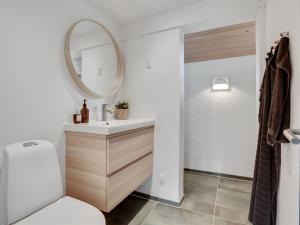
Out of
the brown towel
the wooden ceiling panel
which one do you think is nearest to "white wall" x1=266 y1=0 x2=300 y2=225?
the brown towel

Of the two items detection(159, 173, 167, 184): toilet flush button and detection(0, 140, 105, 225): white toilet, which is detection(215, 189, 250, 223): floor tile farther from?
detection(0, 140, 105, 225): white toilet

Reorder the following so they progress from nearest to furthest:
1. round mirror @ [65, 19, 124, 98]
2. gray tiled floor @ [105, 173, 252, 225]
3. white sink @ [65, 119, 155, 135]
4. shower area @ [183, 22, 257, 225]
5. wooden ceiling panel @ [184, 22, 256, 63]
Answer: white sink @ [65, 119, 155, 135], round mirror @ [65, 19, 124, 98], gray tiled floor @ [105, 173, 252, 225], wooden ceiling panel @ [184, 22, 256, 63], shower area @ [183, 22, 257, 225]

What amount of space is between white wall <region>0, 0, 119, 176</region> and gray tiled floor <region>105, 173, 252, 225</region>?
0.95 metres

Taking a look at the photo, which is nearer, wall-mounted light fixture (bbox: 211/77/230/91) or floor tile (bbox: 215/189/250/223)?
floor tile (bbox: 215/189/250/223)

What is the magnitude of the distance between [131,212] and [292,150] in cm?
168

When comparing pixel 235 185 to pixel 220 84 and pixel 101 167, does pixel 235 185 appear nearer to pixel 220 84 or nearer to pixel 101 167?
pixel 220 84

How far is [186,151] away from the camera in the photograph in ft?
9.97

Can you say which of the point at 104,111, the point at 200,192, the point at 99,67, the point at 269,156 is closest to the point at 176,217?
the point at 200,192

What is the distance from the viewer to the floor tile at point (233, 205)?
178 cm

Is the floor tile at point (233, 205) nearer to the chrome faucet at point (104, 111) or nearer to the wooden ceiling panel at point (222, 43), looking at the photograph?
the chrome faucet at point (104, 111)

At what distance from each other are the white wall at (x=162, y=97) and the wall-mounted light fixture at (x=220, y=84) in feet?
3.33

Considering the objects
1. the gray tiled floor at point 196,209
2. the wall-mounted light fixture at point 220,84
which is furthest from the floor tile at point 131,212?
the wall-mounted light fixture at point 220,84

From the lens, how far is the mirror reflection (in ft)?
5.47

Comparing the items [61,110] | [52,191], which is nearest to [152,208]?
[52,191]
